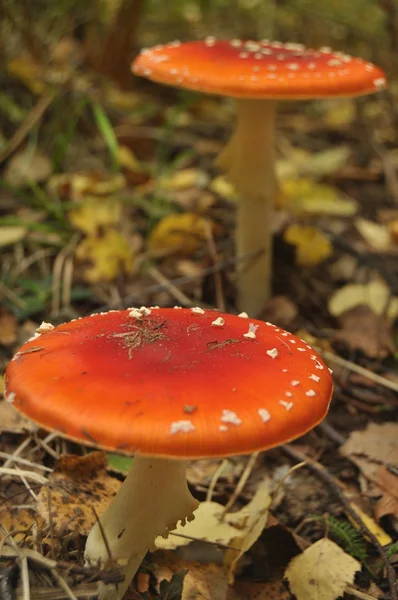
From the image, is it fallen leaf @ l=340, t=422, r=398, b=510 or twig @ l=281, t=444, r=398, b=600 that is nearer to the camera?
twig @ l=281, t=444, r=398, b=600

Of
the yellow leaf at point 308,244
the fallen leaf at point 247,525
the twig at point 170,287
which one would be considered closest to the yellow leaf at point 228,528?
the fallen leaf at point 247,525

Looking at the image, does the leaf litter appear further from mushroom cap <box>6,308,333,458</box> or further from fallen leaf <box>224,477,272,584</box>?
mushroom cap <box>6,308,333,458</box>

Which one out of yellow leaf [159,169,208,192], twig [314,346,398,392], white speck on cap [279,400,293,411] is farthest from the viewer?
yellow leaf [159,169,208,192]

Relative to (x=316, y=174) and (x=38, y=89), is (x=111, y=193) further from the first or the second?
(x=316, y=174)

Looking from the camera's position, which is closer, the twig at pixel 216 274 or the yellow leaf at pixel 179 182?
the twig at pixel 216 274

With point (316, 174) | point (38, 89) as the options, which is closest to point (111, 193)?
point (38, 89)

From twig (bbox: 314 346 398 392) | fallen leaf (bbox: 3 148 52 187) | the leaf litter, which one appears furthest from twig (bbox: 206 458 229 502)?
fallen leaf (bbox: 3 148 52 187)

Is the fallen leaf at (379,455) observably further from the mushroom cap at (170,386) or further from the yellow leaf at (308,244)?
the yellow leaf at (308,244)
